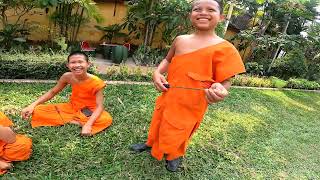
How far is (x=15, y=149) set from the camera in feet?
9.95

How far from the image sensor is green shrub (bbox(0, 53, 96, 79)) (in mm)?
5070

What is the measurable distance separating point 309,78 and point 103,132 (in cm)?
796

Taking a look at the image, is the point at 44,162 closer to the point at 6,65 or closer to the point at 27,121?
the point at 27,121

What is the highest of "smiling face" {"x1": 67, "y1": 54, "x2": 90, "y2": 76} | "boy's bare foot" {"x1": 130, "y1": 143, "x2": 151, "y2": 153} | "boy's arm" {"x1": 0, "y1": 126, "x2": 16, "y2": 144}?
"smiling face" {"x1": 67, "y1": 54, "x2": 90, "y2": 76}

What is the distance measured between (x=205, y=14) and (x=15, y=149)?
206 cm

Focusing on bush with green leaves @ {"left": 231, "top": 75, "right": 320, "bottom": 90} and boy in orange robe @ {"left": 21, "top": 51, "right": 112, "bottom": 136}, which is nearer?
boy in orange robe @ {"left": 21, "top": 51, "right": 112, "bottom": 136}

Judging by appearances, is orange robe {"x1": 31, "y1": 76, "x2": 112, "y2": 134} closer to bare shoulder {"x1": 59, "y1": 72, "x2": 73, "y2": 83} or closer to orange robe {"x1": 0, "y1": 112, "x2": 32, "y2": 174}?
bare shoulder {"x1": 59, "y1": 72, "x2": 73, "y2": 83}

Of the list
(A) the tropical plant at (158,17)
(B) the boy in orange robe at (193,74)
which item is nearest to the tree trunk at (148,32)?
(A) the tropical plant at (158,17)

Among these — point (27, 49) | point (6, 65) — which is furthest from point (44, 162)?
point (27, 49)

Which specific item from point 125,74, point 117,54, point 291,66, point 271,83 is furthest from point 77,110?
point 291,66

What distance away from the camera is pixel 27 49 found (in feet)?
21.9

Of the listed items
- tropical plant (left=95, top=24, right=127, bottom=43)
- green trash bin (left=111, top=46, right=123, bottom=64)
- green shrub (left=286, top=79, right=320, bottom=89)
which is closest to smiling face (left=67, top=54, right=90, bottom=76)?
green trash bin (left=111, top=46, right=123, bottom=64)

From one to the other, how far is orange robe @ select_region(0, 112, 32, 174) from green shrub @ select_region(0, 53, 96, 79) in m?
2.16

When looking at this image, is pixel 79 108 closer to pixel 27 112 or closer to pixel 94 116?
pixel 94 116
